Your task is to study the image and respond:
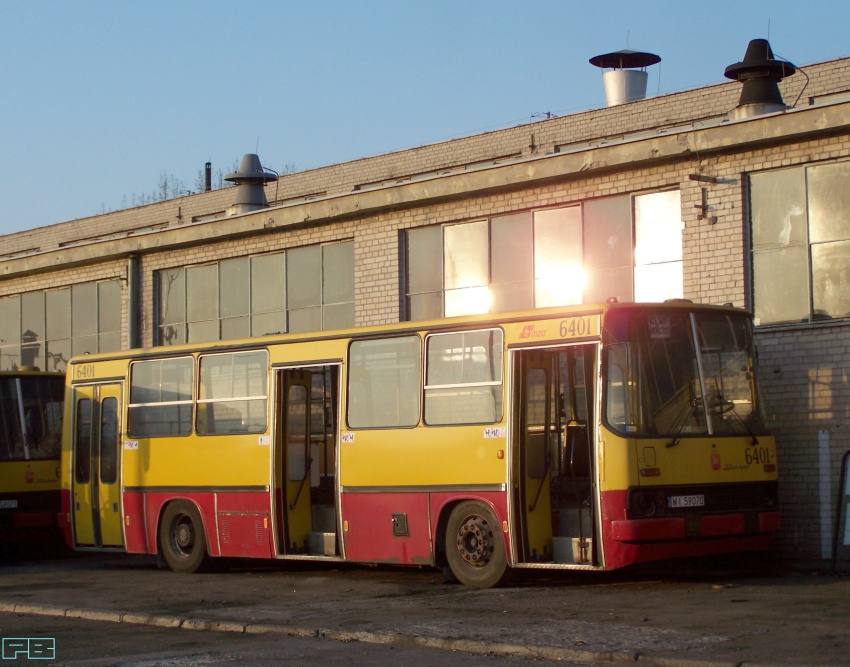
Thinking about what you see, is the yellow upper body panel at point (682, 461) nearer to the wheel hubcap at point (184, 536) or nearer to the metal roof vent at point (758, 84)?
the metal roof vent at point (758, 84)

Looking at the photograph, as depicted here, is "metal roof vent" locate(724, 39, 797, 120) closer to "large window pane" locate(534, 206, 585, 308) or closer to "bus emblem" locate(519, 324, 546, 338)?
"large window pane" locate(534, 206, 585, 308)

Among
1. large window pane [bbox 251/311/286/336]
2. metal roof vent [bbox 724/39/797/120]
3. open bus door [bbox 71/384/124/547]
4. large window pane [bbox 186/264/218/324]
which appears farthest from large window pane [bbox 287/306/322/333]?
metal roof vent [bbox 724/39/797/120]

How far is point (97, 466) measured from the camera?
19.0m

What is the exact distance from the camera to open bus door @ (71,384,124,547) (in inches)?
738

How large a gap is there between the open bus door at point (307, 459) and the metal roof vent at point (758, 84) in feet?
21.8

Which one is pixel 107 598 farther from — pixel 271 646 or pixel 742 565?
pixel 742 565

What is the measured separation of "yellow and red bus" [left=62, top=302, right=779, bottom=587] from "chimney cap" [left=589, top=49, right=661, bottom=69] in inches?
631

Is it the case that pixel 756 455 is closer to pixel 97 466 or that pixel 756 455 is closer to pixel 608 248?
pixel 608 248

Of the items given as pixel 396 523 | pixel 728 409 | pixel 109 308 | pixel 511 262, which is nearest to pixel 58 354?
pixel 109 308

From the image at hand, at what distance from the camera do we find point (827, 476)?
1572 cm

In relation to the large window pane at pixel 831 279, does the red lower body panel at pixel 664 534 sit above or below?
below

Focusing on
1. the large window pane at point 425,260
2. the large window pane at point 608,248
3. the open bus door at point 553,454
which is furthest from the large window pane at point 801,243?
the large window pane at point 425,260

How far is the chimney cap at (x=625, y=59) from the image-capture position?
3028 centimetres

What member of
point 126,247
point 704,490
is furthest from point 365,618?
point 126,247
